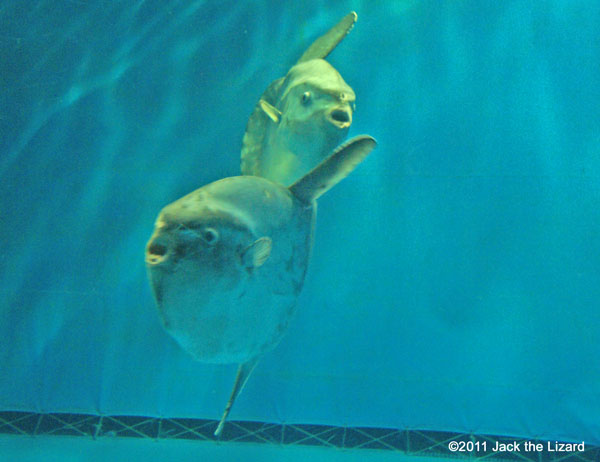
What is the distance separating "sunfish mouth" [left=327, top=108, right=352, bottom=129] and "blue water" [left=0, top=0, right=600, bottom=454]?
2.00 meters

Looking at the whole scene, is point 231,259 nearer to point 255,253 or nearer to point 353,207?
point 255,253

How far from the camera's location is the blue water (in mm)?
3521

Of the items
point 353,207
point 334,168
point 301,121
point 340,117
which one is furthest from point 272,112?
point 353,207

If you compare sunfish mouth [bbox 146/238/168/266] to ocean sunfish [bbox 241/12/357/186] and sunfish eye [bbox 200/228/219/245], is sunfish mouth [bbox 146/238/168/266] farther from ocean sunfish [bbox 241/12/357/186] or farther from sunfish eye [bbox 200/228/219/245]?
ocean sunfish [bbox 241/12/357/186]

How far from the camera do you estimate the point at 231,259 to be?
1034 mm

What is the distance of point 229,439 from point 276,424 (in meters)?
0.39

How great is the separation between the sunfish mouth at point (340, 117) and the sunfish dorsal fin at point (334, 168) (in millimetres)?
513

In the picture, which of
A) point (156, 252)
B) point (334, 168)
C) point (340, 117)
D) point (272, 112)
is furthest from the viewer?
point (272, 112)

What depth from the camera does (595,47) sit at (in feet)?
12.2

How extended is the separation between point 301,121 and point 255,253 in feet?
3.67

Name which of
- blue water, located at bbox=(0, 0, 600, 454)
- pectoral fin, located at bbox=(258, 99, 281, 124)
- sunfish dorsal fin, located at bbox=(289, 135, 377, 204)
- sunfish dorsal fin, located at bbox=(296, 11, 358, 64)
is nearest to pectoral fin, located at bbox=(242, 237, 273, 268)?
sunfish dorsal fin, located at bbox=(289, 135, 377, 204)

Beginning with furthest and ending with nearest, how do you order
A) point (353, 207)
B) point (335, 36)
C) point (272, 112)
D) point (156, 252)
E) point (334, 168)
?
point (353, 207), point (335, 36), point (272, 112), point (334, 168), point (156, 252)

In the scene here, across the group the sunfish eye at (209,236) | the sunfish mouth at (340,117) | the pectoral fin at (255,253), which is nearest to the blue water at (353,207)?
the sunfish mouth at (340,117)

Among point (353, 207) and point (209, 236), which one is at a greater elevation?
point (353, 207)
